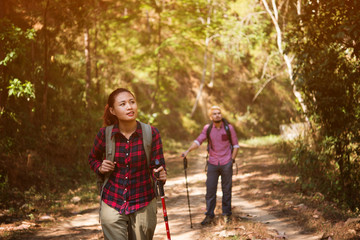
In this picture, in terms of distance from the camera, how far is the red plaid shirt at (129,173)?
3.43m

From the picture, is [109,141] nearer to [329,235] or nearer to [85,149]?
[329,235]

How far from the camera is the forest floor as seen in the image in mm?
6535

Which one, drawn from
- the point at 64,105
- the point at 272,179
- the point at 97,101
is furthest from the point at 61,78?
the point at 272,179

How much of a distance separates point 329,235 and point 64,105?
10099 millimetres

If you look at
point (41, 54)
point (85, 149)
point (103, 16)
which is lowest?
point (85, 149)

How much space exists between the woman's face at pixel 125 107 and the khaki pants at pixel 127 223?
0.82 metres

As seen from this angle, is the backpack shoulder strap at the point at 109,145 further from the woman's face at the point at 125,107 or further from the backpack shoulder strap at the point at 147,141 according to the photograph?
the backpack shoulder strap at the point at 147,141

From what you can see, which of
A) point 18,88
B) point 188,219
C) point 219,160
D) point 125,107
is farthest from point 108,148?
point 18,88

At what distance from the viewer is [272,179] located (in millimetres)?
11375

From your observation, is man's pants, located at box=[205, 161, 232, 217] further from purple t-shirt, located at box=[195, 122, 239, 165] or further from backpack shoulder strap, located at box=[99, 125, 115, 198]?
backpack shoulder strap, located at box=[99, 125, 115, 198]

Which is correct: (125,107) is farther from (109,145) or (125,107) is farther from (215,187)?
(215,187)

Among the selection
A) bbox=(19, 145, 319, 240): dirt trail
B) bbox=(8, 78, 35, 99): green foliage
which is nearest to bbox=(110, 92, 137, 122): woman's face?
bbox=(19, 145, 319, 240): dirt trail

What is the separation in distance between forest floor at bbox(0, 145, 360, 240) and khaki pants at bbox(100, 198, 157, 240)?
3065 mm

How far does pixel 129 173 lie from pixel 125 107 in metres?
0.61
